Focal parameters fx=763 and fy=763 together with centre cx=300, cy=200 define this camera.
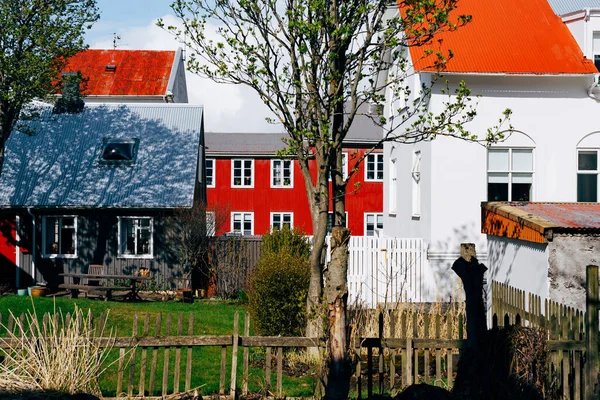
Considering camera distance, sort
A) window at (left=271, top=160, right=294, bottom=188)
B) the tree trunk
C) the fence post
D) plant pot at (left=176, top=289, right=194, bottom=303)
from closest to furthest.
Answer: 1. the tree trunk
2. the fence post
3. plant pot at (left=176, top=289, right=194, bottom=303)
4. window at (left=271, top=160, right=294, bottom=188)

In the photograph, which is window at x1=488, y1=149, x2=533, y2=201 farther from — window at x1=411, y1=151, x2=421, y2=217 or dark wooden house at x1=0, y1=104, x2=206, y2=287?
dark wooden house at x1=0, y1=104, x2=206, y2=287

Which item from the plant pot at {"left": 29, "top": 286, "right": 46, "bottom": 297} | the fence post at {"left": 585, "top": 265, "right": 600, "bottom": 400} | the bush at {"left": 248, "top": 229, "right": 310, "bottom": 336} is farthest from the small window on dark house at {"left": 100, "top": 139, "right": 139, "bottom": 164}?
the fence post at {"left": 585, "top": 265, "right": 600, "bottom": 400}

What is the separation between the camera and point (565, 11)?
22250 mm

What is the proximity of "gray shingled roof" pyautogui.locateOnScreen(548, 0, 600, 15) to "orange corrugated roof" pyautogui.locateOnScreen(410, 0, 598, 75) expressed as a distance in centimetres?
27

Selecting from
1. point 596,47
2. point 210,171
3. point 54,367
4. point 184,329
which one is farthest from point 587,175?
point 210,171

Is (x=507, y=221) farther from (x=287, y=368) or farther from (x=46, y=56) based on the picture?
(x=46, y=56)

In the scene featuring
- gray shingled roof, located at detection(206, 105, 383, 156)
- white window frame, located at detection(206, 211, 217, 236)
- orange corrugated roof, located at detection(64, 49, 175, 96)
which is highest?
orange corrugated roof, located at detection(64, 49, 175, 96)

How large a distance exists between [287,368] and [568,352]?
469 cm

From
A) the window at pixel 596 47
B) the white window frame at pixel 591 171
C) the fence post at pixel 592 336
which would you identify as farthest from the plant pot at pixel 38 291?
the fence post at pixel 592 336

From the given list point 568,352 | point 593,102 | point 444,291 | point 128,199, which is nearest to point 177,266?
point 128,199

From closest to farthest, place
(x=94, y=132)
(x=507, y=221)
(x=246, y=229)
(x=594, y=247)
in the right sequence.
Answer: (x=594, y=247), (x=507, y=221), (x=94, y=132), (x=246, y=229)

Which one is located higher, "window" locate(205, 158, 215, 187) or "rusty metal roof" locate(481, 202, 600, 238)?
"window" locate(205, 158, 215, 187)

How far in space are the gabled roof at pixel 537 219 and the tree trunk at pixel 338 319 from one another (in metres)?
5.59

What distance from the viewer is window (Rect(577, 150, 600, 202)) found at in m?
20.8
